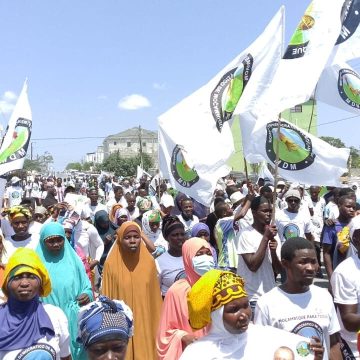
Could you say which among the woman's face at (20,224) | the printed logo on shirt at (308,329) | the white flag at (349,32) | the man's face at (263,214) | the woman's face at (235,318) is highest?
the white flag at (349,32)

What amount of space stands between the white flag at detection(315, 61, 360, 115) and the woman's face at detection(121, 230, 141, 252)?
3.02 m

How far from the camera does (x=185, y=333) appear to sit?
10.3 ft

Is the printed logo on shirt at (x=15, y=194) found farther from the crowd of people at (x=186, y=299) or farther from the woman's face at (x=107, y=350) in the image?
the woman's face at (x=107, y=350)

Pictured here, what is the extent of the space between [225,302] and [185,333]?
32.8 inches

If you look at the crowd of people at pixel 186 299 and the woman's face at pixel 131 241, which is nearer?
the crowd of people at pixel 186 299

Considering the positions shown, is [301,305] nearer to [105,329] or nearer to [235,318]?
[235,318]

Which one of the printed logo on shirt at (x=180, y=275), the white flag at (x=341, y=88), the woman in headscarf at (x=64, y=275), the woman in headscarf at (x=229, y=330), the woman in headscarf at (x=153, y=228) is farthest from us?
the woman in headscarf at (x=153, y=228)

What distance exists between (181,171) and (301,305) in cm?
401

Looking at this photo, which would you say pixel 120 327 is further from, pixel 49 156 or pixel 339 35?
pixel 49 156

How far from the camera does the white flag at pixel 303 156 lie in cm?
614

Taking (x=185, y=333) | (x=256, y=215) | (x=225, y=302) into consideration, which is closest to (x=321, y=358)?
(x=225, y=302)

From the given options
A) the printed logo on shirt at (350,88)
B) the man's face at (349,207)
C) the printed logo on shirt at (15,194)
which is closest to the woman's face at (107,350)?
the man's face at (349,207)

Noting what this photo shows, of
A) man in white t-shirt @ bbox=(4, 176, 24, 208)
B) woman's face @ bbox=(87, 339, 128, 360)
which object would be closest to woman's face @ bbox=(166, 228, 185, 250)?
woman's face @ bbox=(87, 339, 128, 360)

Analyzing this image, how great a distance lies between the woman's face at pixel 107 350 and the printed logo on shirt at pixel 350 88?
4.58 meters
